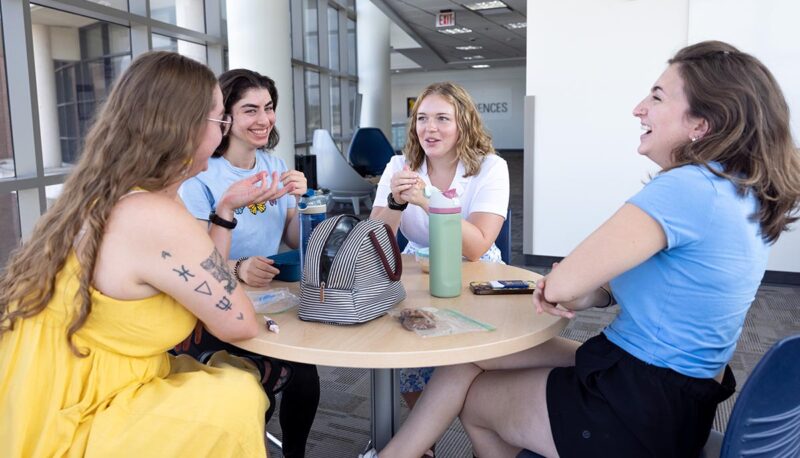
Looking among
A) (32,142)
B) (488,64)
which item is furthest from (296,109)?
(488,64)

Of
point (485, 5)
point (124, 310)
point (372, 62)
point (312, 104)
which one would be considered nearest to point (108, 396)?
point (124, 310)

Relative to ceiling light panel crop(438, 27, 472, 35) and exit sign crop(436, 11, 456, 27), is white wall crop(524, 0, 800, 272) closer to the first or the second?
exit sign crop(436, 11, 456, 27)

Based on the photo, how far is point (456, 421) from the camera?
2.25 metres

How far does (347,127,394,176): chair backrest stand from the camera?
7738mm

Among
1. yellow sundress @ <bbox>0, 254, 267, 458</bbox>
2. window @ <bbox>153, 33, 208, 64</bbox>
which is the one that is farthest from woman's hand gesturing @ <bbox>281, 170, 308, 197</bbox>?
window @ <bbox>153, 33, 208, 64</bbox>

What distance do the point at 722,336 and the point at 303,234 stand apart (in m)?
0.95

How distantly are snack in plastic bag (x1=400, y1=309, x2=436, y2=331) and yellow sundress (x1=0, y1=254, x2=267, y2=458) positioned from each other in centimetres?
31

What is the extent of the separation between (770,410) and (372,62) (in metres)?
9.13

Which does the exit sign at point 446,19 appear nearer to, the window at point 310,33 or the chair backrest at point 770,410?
the window at point 310,33

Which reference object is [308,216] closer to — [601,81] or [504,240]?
[504,240]

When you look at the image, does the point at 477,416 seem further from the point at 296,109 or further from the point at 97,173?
the point at 296,109

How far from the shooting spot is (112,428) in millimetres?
977

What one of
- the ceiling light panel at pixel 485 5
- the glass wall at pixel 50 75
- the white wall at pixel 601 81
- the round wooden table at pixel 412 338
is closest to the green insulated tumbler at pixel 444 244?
the round wooden table at pixel 412 338

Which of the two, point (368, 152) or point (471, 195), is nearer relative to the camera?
point (471, 195)
